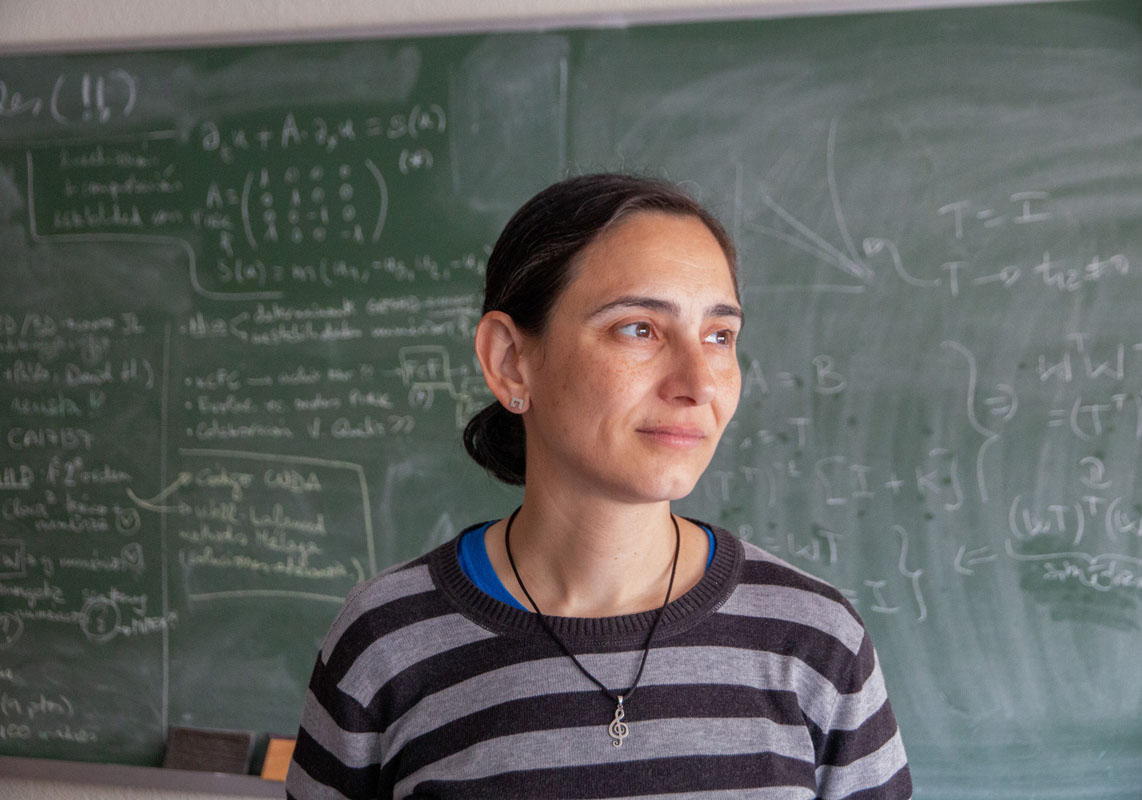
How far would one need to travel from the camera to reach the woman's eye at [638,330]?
2.93 feet

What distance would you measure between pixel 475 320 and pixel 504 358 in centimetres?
118

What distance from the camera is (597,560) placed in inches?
38.1

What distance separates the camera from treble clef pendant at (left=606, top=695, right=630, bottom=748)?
882 mm

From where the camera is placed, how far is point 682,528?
106 centimetres

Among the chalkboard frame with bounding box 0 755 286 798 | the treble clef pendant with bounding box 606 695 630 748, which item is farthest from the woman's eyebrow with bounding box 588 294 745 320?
the chalkboard frame with bounding box 0 755 286 798

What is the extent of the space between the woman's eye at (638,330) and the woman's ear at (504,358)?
0.45 feet

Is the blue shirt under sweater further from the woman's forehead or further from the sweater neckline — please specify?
the woman's forehead

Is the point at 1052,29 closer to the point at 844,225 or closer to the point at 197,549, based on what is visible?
the point at 844,225

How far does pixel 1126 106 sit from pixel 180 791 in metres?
2.80

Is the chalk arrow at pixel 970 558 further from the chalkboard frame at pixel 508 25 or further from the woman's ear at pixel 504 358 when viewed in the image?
the woman's ear at pixel 504 358

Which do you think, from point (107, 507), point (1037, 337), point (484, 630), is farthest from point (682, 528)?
point (107, 507)

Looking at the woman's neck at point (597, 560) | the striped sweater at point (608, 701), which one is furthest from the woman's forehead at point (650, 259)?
the striped sweater at point (608, 701)

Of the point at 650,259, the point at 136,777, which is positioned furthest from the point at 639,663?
the point at 136,777

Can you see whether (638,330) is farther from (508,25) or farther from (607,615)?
(508,25)
